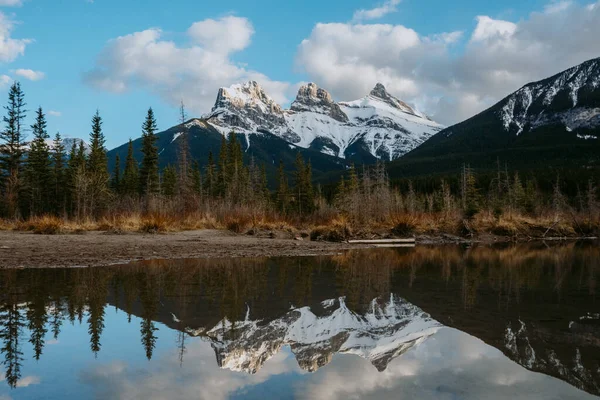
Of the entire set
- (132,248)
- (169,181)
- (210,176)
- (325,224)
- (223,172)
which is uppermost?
(223,172)

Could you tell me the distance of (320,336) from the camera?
240 inches

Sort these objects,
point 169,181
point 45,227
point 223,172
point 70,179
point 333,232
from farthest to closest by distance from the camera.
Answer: point 169,181
point 223,172
point 70,179
point 333,232
point 45,227

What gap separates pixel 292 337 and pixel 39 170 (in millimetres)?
54418

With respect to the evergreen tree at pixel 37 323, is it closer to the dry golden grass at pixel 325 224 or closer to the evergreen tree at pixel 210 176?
the dry golden grass at pixel 325 224

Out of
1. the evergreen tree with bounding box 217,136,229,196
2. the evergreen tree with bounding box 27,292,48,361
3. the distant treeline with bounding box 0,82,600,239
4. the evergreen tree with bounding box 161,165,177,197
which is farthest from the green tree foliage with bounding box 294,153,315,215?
the evergreen tree with bounding box 27,292,48,361

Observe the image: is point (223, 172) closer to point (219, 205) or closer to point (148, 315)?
point (219, 205)

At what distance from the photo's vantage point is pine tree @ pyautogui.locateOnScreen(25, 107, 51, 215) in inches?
1993

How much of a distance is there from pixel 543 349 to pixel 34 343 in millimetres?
5959

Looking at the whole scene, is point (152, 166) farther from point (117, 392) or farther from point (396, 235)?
point (117, 392)

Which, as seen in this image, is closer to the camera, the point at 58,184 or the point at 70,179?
the point at 70,179

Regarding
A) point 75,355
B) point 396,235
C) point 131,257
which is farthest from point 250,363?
point 396,235

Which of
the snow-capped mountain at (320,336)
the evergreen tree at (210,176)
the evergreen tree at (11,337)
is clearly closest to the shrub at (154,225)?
the evergreen tree at (11,337)

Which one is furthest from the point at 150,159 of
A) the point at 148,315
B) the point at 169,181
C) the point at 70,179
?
the point at 148,315

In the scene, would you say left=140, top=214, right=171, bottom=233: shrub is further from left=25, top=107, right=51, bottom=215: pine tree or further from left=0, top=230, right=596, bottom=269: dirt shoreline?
left=25, top=107, right=51, bottom=215: pine tree
